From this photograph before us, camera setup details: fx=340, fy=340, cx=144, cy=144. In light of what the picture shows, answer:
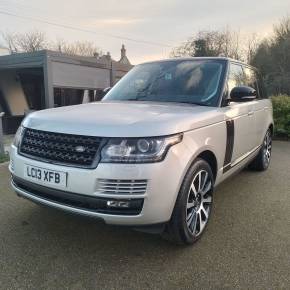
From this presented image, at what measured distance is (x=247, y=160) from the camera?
4.58 meters

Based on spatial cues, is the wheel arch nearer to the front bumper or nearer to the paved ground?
the front bumper

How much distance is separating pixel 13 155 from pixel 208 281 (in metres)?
1.97

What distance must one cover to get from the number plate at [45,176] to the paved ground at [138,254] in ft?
1.24

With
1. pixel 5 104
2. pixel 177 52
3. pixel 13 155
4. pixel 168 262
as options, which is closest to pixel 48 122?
pixel 13 155

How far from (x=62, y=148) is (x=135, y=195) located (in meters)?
0.70

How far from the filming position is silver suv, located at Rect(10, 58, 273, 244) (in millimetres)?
2471

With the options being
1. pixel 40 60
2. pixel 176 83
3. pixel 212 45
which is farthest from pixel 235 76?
pixel 212 45

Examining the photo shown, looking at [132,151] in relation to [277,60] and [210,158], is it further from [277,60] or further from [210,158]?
[277,60]

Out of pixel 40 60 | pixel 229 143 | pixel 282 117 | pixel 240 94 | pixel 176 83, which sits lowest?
pixel 282 117

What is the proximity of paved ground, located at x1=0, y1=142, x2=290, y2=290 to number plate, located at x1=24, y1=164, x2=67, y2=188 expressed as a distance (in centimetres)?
38

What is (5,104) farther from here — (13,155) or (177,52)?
(177,52)

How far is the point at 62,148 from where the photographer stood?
2668 mm

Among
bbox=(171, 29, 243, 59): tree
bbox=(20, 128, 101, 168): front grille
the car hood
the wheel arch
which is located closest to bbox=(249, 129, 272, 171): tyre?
the wheel arch

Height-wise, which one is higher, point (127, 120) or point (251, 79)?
point (251, 79)
